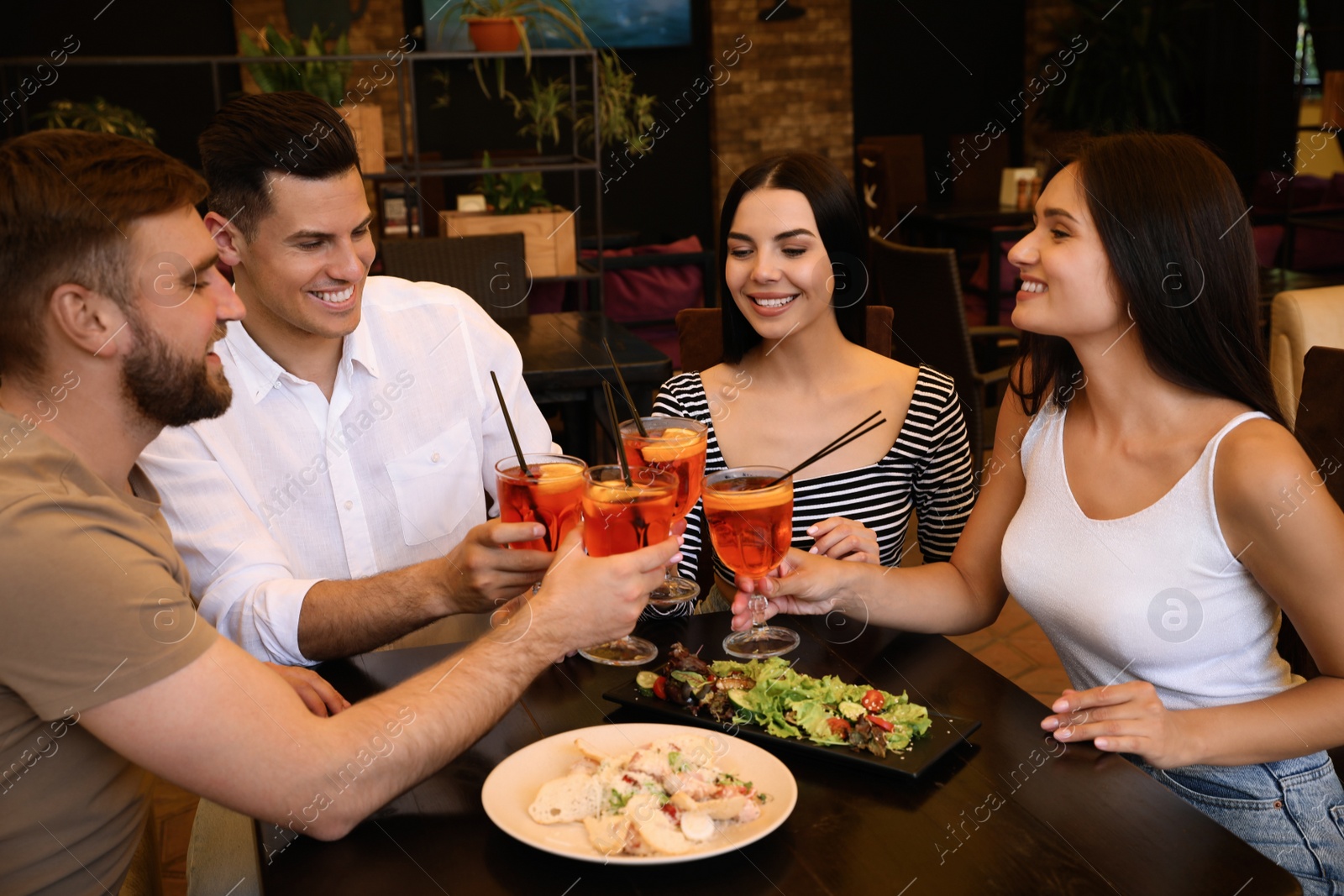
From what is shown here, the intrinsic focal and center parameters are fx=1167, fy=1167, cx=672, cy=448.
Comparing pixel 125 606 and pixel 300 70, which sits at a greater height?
pixel 300 70

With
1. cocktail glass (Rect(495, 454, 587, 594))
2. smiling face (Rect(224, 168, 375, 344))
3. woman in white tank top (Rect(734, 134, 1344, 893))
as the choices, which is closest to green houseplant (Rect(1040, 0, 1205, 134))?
woman in white tank top (Rect(734, 134, 1344, 893))

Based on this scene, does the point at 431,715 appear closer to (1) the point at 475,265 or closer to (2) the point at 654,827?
(2) the point at 654,827

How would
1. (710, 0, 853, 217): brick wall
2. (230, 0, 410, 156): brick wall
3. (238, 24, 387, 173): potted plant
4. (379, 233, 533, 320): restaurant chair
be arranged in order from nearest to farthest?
1. (379, 233, 533, 320): restaurant chair
2. (238, 24, 387, 173): potted plant
3. (230, 0, 410, 156): brick wall
4. (710, 0, 853, 217): brick wall

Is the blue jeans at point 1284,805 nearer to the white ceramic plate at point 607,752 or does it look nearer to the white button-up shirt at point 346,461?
the white ceramic plate at point 607,752

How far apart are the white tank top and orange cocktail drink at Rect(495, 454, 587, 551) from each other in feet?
2.27

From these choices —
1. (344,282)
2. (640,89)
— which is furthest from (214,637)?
(640,89)

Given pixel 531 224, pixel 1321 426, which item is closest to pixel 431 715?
pixel 1321 426

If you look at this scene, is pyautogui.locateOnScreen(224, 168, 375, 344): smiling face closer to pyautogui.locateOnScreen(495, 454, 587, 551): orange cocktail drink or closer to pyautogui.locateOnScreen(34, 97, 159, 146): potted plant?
pyautogui.locateOnScreen(495, 454, 587, 551): orange cocktail drink

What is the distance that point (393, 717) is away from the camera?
1255 millimetres

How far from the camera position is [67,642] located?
113 cm

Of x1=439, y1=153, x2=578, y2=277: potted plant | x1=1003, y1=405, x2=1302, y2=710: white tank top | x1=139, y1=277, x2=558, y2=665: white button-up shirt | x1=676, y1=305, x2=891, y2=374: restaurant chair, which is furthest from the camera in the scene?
x1=439, y1=153, x2=578, y2=277: potted plant

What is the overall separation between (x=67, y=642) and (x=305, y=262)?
0.95m

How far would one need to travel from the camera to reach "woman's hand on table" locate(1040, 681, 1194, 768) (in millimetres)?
1294

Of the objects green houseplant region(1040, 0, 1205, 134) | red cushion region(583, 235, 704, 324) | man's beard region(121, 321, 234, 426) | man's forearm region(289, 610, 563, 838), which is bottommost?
man's forearm region(289, 610, 563, 838)
